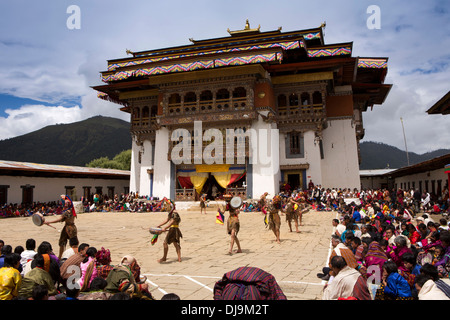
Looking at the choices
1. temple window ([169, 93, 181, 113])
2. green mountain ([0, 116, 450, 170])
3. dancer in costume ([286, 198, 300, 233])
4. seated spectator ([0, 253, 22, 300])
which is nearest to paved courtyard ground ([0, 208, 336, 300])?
dancer in costume ([286, 198, 300, 233])

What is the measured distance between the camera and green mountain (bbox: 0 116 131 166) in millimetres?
101688

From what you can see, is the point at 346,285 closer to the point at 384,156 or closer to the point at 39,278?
the point at 39,278

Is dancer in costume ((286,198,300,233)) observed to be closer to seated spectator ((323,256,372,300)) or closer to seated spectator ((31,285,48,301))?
seated spectator ((323,256,372,300))

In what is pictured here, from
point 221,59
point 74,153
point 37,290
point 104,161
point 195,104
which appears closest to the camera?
point 37,290

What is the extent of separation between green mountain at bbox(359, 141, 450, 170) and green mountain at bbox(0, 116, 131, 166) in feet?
365

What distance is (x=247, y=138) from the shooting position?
25.9 metres

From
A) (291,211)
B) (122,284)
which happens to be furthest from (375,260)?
(291,211)

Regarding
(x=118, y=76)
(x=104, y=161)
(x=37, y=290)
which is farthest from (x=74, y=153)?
(x=37, y=290)

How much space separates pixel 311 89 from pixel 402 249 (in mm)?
22907

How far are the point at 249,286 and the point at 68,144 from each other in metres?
124

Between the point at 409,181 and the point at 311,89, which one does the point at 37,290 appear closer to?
the point at 311,89

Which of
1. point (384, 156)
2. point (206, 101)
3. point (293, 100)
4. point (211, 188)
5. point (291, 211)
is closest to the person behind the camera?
point (291, 211)

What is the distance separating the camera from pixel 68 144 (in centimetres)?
11219

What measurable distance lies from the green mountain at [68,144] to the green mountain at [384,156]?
111100 millimetres
